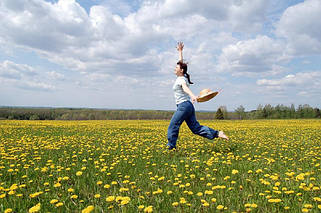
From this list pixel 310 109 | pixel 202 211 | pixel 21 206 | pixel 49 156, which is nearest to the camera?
pixel 202 211

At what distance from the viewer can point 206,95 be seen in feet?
17.7

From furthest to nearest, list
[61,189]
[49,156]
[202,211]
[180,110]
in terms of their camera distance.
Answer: [180,110], [49,156], [61,189], [202,211]

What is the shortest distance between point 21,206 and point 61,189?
68 cm

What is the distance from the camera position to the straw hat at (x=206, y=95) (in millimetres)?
5414

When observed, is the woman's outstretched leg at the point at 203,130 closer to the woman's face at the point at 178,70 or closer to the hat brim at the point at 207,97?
the hat brim at the point at 207,97

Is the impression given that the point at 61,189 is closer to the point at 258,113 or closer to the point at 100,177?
the point at 100,177

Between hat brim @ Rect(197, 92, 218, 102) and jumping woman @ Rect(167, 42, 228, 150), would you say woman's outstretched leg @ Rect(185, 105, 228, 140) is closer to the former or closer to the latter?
jumping woman @ Rect(167, 42, 228, 150)

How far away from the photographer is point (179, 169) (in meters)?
4.45

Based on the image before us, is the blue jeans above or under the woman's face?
under

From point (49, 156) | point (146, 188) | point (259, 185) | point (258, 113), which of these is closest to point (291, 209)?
point (259, 185)

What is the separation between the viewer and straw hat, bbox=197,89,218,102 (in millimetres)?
5414

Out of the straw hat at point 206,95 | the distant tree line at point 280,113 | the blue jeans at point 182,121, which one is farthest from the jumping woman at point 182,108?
the distant tree line at point 280,113

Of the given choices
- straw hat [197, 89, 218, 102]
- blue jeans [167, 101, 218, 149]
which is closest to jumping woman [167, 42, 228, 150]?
blue jeans [167, 101, 218, 149]

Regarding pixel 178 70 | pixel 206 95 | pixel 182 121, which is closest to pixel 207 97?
pixel 206 95
